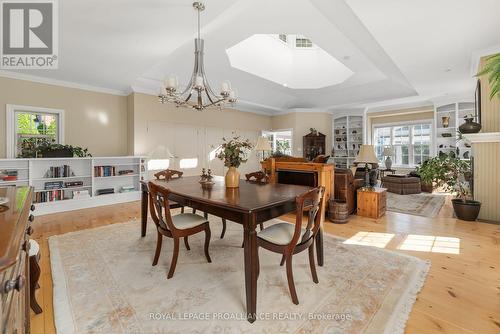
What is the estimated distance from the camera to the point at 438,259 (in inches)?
96.8

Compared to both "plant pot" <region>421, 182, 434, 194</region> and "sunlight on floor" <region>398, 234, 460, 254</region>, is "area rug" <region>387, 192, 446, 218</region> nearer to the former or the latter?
"plant pot" <region>421, 182, 434, 194</region>

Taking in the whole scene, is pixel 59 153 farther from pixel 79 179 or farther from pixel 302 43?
pixel 302 43

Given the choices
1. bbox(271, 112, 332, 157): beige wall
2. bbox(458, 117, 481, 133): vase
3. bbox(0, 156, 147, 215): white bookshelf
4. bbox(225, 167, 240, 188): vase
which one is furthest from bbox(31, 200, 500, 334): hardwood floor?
bbox(271, 112, 332, 157): beige wall

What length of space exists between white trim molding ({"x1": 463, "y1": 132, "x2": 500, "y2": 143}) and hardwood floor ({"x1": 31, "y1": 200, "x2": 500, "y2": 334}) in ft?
4.18

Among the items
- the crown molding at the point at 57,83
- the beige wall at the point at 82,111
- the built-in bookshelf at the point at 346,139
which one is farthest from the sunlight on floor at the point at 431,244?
the crown molding at the point at 57,83

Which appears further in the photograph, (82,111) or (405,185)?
(405,185)

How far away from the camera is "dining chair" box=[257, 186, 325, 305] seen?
1753 mm

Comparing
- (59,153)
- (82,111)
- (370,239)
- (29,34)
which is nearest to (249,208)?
(370,239)

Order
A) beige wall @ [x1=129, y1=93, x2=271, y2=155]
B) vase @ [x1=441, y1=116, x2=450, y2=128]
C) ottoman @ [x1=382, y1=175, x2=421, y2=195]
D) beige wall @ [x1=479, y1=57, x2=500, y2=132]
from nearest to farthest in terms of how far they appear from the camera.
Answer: beige wall @ [x1=479, y1=57, x2=500, y2=132] → beige wall @ [x1=129, y1=93, x2=271, y2=155] → ottoman @ [x1=382, y1=175, x2=421, y2=195] → vase @ [x1=441, y1=116, x2=450, y2=128]

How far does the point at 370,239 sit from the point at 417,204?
2.77m

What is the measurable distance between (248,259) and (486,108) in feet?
15.1

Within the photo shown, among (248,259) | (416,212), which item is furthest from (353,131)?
(248,259)

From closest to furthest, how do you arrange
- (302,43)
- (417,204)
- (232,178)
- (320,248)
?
(320,248), (232,178), (417,204), (302,43)

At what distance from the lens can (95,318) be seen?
162 cm
